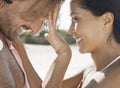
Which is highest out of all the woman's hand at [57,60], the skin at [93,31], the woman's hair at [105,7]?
the woman's hair at [105,7]

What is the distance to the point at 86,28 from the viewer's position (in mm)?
2162

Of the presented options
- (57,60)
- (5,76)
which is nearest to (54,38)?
(57,60)

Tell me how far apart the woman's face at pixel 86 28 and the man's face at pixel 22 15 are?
12.3 inches

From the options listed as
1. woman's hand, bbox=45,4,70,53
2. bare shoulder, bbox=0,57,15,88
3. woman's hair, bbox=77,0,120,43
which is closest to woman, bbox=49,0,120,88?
woman's hair, bbox=77,0,120,43

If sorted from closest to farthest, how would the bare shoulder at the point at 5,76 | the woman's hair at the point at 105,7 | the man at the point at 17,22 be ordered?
the bare shoulder at the point at 5,76 < the man at the point at 17,22 < the woman's hair at the point at 105,7

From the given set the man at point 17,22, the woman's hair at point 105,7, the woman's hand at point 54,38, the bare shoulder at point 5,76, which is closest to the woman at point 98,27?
the woman's hair at point 105,7

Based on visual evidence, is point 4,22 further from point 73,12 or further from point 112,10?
point 112,10

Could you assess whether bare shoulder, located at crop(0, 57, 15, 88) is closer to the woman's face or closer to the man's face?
the man's face

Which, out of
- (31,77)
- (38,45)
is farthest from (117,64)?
(38,45)

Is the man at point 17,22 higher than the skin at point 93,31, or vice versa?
the man at point 17,22

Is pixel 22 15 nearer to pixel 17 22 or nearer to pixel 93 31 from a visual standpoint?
pixel 17 22

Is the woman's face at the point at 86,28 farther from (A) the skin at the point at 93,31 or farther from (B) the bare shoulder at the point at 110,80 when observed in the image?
(B) the bare shoulder at the point at 110,80

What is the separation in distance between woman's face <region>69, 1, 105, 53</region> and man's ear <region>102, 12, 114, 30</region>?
2cm

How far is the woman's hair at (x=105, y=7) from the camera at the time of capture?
6.89 ft
